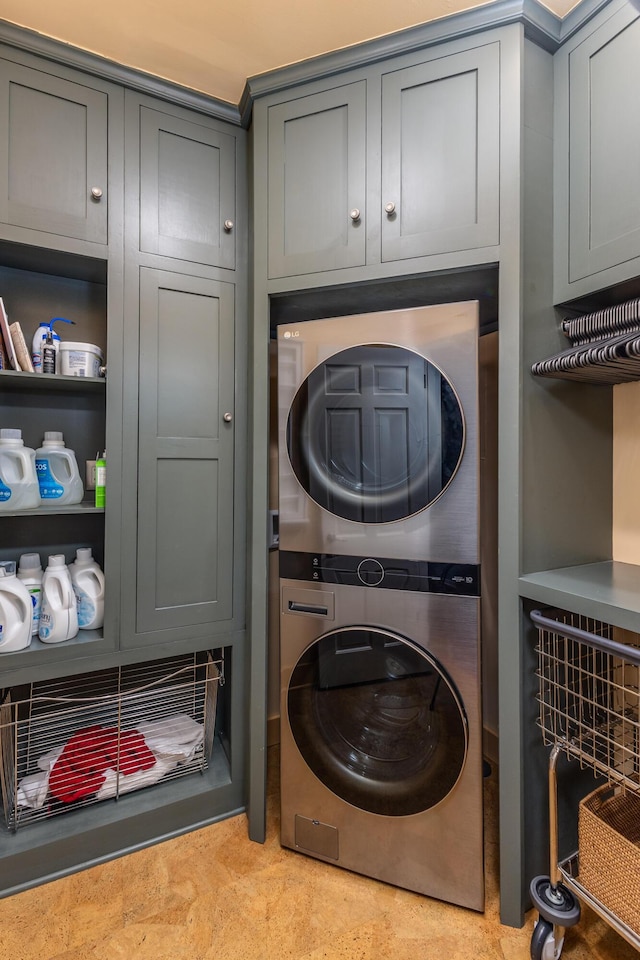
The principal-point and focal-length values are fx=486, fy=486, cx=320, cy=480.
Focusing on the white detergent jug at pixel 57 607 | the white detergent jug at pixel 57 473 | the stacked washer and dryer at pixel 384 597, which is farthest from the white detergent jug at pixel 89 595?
the stacked washer and dryer at pixel 384 597

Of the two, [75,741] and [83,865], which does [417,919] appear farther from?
[75,741]

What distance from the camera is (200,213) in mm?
1689

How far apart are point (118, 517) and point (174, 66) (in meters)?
1.44

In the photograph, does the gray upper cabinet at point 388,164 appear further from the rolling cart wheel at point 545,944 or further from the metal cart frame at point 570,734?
the rolling cart wheel at point 545,944

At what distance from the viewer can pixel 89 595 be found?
1.64m

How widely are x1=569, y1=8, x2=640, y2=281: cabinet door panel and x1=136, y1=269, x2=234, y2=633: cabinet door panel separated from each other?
44.2 inches

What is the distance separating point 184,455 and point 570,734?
4.77 ft

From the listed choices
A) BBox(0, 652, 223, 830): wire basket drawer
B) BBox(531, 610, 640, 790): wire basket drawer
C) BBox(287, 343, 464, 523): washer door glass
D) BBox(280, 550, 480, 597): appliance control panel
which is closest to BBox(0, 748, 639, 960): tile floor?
BBox(0, 652, 223, 830): wire basket drawer

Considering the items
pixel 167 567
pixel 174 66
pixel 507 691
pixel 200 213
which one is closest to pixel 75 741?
pixel 167 567

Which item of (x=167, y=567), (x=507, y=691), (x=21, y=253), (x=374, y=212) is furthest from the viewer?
(x=167, y=567)

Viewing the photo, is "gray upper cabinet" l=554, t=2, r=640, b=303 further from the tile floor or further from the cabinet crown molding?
the tile floor

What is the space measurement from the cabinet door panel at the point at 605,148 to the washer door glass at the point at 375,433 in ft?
1.73

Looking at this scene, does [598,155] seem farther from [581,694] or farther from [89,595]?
[89,595]

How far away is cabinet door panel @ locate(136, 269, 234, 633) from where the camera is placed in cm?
163
